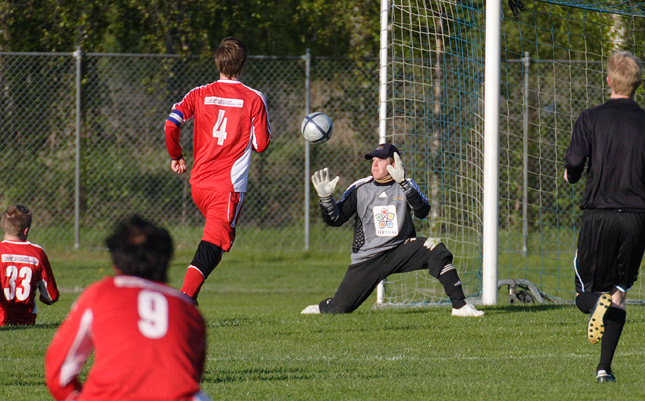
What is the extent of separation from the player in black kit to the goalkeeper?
2973mm

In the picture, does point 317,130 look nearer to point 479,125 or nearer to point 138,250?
point 479,125

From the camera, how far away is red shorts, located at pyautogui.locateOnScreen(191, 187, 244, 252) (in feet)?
23.3

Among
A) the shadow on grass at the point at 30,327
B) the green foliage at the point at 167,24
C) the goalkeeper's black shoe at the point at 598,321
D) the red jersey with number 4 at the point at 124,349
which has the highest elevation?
the green foliage at the point at 167,24

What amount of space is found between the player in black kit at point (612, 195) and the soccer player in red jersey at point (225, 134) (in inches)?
112

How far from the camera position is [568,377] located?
5.54 metres

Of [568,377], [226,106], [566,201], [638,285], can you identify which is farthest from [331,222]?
[566,201]

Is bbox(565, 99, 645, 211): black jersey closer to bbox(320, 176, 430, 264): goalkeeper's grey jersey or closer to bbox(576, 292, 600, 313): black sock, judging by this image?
bbox(576, 292, 600, 313): black sock

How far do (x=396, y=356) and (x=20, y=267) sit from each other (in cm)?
345

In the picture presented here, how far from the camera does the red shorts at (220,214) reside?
23.3 feet

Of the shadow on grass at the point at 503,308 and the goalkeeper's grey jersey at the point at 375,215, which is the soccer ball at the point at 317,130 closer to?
the goalkeeper's grey jersey at the point at 375,215

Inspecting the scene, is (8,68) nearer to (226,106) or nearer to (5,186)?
(5,186)

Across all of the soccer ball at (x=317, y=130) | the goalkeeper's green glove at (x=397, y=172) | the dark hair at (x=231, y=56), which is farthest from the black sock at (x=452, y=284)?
the dark hair at (x=231, y=56)

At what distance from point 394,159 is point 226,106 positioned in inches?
70.5

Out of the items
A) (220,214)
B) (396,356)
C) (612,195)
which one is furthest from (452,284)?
(612,195)
